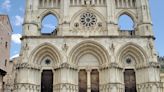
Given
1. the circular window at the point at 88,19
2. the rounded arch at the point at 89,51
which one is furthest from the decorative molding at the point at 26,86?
the circular window at the point at 88,19

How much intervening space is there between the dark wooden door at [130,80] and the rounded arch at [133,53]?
1.08 metres

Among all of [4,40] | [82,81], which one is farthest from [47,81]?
[4,40]

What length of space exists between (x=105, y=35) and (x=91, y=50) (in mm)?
1994

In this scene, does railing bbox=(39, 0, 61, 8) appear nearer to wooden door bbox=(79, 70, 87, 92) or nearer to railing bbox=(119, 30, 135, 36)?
railing bbox=(119, 30, 135, 36)

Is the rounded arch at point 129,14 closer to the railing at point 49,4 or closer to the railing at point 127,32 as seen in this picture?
the railing at point 127,32

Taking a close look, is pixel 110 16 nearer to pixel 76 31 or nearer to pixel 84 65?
pixel 76 31

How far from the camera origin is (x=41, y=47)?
27.7m

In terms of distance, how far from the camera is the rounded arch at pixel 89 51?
90.7 feet

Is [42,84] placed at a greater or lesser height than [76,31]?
lesser

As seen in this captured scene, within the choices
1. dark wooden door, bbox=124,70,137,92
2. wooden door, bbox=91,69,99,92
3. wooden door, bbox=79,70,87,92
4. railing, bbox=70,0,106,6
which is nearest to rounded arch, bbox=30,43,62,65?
wooden door, bbox=79,70,87,92

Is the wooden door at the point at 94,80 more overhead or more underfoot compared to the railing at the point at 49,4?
more underfoot

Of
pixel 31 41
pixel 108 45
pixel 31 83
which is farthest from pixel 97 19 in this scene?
pixel 31 83

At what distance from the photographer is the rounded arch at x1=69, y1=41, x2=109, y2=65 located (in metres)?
27.7

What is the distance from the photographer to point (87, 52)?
28500mm
